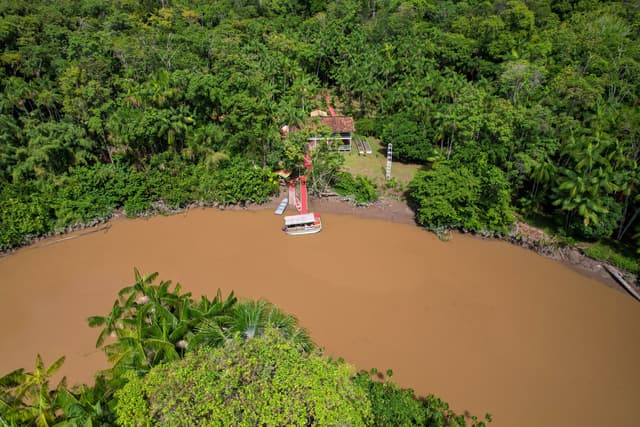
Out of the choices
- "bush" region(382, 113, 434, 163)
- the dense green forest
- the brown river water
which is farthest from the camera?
"bush" region(382, 113, 434, 163)

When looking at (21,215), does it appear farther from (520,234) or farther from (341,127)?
(520,234)

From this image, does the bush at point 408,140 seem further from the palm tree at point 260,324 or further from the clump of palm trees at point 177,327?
the palm tree at point 260,324

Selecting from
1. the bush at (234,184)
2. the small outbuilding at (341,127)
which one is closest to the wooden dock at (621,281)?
the small outbuilding at (341,127)

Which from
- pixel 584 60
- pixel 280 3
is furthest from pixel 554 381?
pixel 280 3

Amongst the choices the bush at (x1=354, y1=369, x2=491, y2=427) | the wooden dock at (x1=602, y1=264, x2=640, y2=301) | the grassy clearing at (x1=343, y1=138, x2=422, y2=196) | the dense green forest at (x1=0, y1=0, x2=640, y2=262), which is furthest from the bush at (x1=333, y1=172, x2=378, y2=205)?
the bush at (x1=354, y1=369, x2=491, y2=427)

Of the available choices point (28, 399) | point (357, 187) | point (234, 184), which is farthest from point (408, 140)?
point (28, 399)

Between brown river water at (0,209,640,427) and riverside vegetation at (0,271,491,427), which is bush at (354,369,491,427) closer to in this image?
riverside vegetation at (0,271,491,427)
